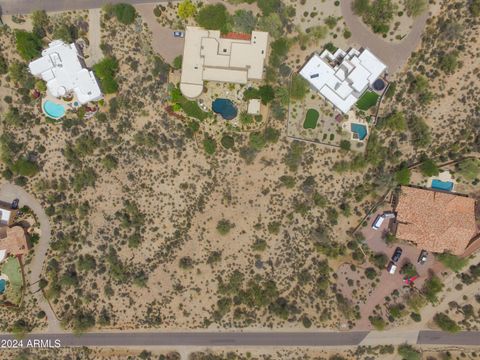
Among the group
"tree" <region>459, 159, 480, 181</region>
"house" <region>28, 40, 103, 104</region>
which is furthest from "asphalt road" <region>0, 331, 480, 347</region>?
"house" <region>28, 40, 103, 104</region>

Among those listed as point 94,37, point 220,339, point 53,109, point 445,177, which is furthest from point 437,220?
point 53,109

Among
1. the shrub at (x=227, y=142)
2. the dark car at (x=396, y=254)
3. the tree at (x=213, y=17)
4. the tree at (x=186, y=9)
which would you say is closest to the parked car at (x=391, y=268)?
the dark car at (x=396, y=254)

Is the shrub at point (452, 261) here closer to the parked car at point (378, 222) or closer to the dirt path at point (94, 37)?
the parked car at point (378, 222)

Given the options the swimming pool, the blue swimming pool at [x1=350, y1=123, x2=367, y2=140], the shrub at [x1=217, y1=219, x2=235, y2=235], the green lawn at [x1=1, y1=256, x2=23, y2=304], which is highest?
the blue swimming pool at [x1=350, y1=123, x2=367, y2=140]

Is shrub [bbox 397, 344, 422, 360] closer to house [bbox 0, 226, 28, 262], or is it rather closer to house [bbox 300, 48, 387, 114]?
house [bbox 300, 48, 387, 114]

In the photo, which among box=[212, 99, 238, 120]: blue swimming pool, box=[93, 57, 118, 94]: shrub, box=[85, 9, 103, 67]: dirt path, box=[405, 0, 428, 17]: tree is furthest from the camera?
box=[85, 9, 103, 67]: dirt path

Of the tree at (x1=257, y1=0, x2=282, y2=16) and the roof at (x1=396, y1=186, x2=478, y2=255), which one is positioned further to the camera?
the tree at (x1=257, y1=0, x2=282, y2=16)

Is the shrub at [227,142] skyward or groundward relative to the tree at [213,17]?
groundward
